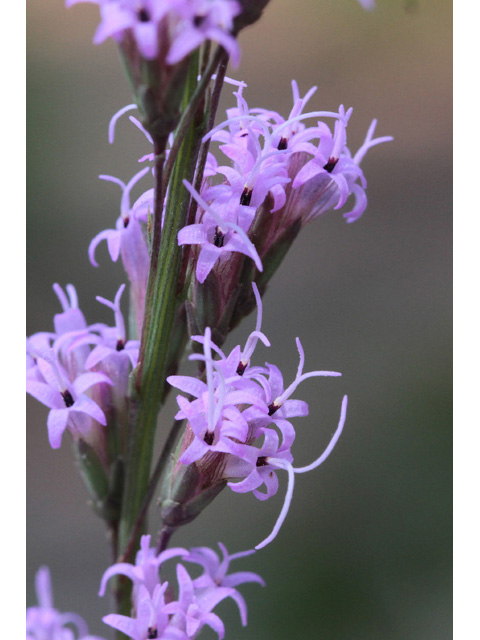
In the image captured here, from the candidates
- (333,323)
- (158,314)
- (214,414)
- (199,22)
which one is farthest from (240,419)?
(333,323)

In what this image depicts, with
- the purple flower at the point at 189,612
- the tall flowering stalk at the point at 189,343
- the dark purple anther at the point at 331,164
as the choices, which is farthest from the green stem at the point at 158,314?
the dark purple anther at the point at 331,164

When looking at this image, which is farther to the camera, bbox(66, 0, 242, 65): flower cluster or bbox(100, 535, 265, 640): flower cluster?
bbox(100, 535, 265, 640): flower cluster

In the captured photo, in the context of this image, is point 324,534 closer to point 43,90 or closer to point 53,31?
point 43,90

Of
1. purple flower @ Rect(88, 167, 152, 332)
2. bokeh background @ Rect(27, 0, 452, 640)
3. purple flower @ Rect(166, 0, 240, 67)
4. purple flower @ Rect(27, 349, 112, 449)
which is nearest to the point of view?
purple flower @ Rect(166, 0, 240, 67)

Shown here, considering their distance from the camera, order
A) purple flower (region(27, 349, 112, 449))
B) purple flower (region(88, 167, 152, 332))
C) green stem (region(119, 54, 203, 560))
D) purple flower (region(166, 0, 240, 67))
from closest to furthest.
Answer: purple flower (region(166, 0, 240, 67)) < green stem (region(119, 54, 203, 560)) < purple flower (region(27, 349, 112, 449)) < purple flower (region(88, 167, 152, 332))

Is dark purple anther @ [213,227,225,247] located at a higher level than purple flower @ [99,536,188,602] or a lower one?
higher

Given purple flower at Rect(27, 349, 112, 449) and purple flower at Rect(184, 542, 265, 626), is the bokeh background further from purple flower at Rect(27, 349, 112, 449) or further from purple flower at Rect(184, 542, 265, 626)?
purple flower at Rect(184, 542, 265, 626)

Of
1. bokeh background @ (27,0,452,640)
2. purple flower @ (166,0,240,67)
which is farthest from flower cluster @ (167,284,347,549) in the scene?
bokeh background @ (27,0,452,640)

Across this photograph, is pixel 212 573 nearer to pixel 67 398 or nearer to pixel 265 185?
pixel 67 398

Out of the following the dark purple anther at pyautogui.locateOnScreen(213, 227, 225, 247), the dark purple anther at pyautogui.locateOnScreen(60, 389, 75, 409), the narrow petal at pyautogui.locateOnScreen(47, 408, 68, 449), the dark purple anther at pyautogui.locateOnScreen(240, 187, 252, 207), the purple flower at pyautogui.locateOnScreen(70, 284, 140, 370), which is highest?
the dark purple anther at pyautogui.locateOnScreen(240, 187, 252, 207)
